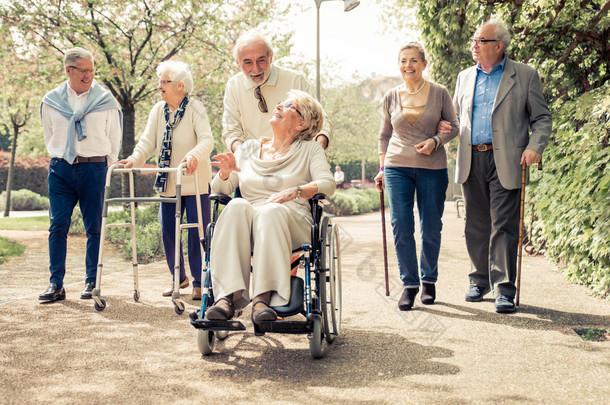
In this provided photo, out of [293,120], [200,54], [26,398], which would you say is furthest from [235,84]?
[200,54]

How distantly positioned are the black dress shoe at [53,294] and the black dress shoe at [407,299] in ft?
9.86

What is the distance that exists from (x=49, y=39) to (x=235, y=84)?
29.1 ft

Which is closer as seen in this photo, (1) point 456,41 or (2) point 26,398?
(2) point 26,398

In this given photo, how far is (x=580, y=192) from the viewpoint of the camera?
18.8 feet

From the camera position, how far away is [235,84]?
4844 millimetres

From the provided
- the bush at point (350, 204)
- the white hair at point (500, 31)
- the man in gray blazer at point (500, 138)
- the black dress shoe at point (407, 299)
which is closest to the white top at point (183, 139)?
the black dress shoe at point (407, 299)

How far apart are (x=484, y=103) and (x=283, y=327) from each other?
2.79 metres

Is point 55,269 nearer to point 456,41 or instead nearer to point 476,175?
point 476,175

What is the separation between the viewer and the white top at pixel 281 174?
13.0 ft

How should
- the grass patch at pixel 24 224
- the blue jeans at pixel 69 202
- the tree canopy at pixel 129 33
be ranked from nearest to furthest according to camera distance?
the blue jeans at pixel 69 202
the tree canopy at pixel 129 33
the grass patch at pixel 24 224

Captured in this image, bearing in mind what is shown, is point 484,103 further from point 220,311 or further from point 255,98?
point 220,311

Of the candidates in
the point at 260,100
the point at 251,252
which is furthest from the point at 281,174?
the point at 260,100

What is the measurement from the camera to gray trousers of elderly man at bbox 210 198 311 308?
3479 mm

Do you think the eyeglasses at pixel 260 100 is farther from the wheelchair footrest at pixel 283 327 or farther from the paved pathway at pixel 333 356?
the wheelchair footrest at pixel 283 327
